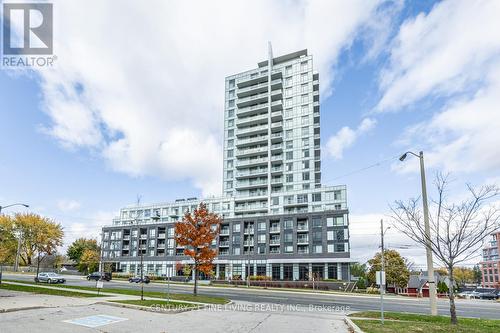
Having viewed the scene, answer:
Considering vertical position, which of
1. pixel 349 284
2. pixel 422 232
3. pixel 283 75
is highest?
pixel 283 75

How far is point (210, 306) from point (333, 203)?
5558 centimetres

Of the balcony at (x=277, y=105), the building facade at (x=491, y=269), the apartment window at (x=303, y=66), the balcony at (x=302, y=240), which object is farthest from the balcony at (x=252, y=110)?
the building facade at (x=491, y=269)

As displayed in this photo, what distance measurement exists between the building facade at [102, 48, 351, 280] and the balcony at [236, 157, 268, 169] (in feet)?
0.81

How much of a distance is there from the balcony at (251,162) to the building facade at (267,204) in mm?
245

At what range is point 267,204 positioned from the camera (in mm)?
81062

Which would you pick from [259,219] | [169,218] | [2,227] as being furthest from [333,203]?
[2,227]

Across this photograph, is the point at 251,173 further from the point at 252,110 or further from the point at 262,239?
the point at 262,239

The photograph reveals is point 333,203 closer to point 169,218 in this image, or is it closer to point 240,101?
point 240,101

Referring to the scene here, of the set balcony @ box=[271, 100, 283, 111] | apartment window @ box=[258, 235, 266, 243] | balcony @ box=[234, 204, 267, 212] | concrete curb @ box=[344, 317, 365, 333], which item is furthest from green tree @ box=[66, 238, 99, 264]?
concrete curb @ box=[344, 317, 365, 333]

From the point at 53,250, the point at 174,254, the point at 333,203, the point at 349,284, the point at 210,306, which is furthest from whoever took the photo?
the point at 174,254

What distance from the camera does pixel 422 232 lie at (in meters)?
15.9

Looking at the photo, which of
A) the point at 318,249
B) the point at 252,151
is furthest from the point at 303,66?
the point at 318,249

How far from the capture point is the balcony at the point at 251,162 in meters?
86.3

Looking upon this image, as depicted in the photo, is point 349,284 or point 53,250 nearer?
point 349,284
